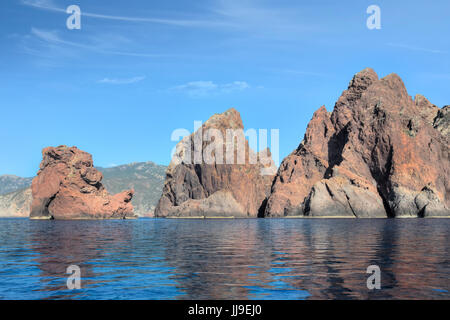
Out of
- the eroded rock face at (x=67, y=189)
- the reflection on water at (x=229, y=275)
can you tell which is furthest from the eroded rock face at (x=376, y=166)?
the reflection on water at (x=229, y=275)

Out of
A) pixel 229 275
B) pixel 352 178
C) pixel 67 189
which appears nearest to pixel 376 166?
pixel 352 178

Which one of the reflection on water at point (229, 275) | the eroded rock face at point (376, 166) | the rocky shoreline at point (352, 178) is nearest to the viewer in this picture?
the reflection on water at point (229, 275)

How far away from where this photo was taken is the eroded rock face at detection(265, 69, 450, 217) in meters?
151

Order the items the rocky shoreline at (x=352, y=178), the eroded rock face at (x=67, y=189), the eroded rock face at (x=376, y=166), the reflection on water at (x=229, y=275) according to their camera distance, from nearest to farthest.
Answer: the reflection on water at (x=229, y=275), the eroded rock face at (x=376, y=166), the rocky shoreline at (x=352, y=178), the eroded rock face at (x=67, y=189)

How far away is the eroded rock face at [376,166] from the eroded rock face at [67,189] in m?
70.2

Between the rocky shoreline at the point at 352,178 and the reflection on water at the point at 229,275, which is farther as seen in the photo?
the rocky shoreline at the point at 352,178

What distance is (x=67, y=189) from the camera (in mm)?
154625

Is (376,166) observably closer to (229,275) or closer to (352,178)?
(352,178)

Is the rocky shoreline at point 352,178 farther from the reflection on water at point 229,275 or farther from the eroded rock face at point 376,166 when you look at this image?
the reflection on water at point 229,275

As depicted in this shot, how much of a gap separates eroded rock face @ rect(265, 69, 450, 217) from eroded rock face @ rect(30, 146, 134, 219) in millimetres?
70188

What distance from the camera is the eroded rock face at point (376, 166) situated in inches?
5960

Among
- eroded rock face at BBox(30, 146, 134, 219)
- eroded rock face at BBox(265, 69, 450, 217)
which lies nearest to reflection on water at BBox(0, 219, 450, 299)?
eroded rock face at BBox(265, 69, 450, 217)
